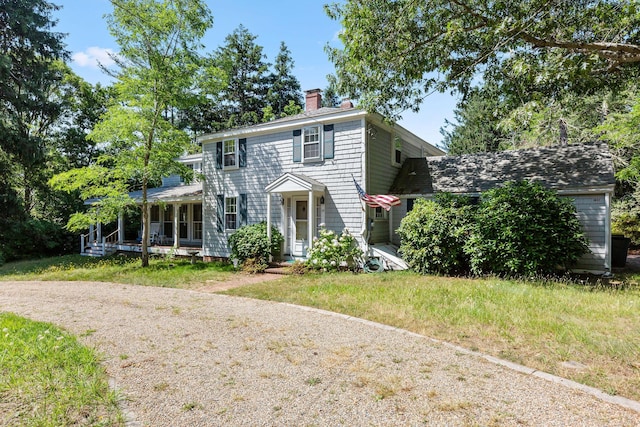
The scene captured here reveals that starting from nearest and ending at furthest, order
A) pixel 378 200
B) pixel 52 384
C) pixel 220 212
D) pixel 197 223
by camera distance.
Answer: pixel 52 384
pixel 378 200
pixel 220 212
pixel 197 223

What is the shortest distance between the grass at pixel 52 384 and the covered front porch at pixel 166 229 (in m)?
11.6

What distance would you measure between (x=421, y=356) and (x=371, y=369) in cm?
76

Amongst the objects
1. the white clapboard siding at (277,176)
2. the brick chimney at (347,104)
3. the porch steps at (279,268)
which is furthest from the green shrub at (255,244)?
the brick chimney at (347,104)

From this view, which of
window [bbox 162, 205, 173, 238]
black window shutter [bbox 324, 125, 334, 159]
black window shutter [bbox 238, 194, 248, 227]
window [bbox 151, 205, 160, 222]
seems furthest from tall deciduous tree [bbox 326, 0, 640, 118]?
window [bbox 151, 205, 160, 222]

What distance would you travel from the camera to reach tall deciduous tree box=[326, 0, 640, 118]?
7.35 meters

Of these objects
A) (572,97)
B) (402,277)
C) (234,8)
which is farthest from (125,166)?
(572,97)

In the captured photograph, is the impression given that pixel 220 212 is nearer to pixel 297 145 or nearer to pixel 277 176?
pixel 277 176

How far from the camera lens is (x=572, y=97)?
11.5 metres

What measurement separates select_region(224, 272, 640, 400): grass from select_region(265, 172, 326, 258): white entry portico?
3.14m

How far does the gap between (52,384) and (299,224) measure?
984 centimetres

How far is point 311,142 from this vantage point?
1264 cm

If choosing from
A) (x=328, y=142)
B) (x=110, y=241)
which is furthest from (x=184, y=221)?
(x=328, y=142)

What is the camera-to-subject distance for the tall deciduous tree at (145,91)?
1207cm

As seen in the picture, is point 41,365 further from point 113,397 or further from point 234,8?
point 234,8
